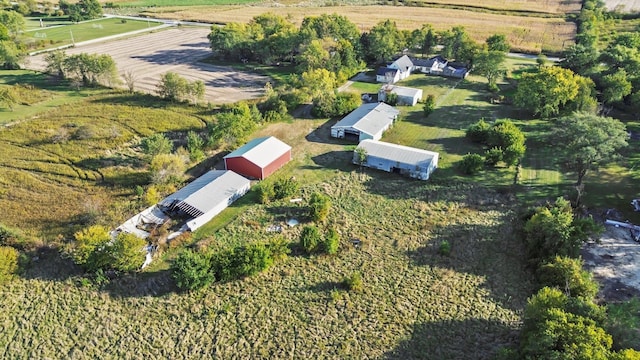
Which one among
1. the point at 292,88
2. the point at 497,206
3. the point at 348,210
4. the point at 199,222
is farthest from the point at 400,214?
the point at 292,88

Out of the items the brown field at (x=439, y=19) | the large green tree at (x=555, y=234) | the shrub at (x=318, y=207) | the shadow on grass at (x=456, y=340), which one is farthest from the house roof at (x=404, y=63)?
the shadow on grass at (x=456, y=340)

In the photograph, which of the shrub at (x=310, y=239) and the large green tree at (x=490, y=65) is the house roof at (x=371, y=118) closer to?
the shrub at (x=310, y=239)

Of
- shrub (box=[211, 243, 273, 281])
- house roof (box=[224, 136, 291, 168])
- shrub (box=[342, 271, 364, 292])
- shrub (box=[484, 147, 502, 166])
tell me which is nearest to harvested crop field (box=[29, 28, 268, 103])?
house roof (box=[224, 136, 291, 168])

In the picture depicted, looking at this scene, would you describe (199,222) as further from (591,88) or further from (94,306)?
(591,88)

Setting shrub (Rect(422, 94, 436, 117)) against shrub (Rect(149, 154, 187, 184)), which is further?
shrub (Rect(422, 94, 436, 117))

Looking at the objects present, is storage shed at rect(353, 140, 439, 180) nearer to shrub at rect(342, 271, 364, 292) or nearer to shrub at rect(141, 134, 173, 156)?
shrub at rect(342, 271, 364, 292)
